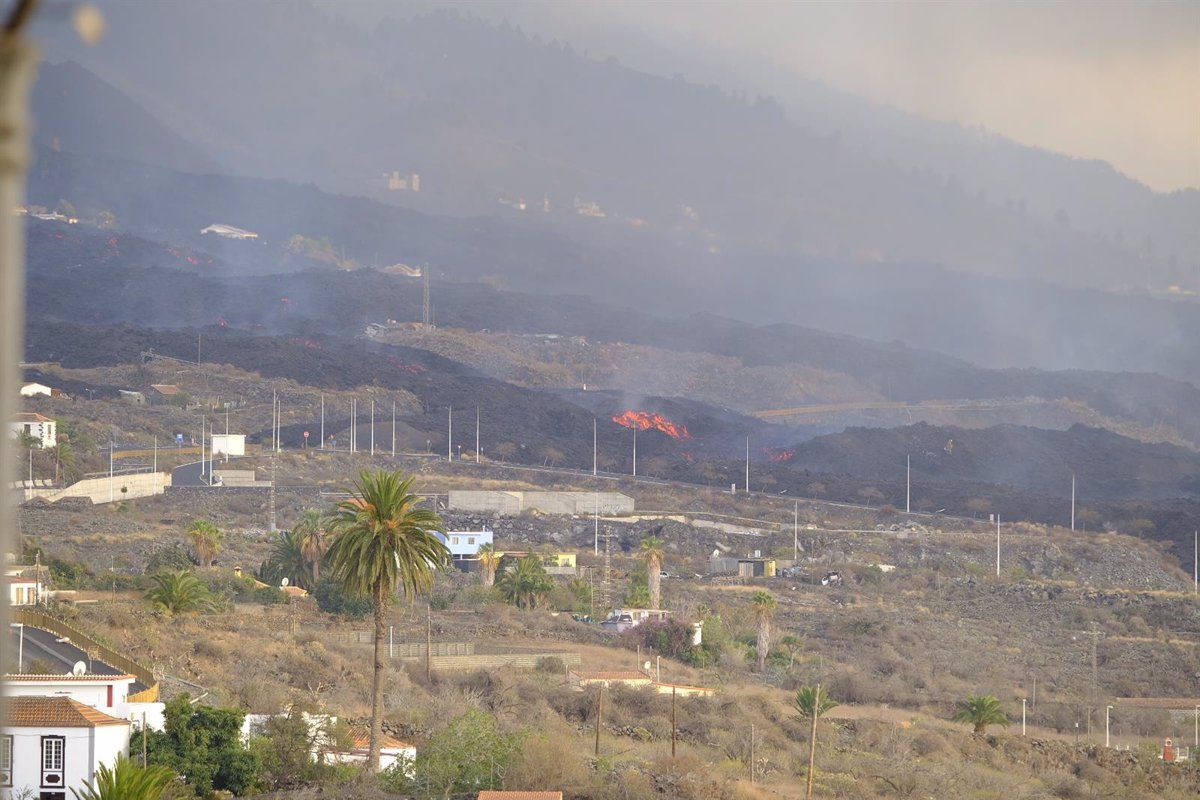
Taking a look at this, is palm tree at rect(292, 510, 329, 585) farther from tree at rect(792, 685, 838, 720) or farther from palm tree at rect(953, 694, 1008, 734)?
palm tree at rect(953, 694, 1008, 734)

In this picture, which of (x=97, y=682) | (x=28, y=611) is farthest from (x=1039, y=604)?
(x=97, y=682)

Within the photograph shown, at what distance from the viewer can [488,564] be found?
242 ft

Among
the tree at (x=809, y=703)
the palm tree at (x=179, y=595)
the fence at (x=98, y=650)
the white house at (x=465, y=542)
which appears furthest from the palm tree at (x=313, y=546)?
the fence at (x=98, y=650)

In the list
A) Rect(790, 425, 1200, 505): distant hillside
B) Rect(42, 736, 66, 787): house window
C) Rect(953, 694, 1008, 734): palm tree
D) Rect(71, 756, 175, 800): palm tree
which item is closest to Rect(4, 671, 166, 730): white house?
Rect(42, 736, 66, 787): house window

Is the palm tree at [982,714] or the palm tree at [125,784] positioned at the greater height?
the palm tree at [125,784]

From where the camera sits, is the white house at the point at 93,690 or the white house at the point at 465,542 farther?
the white house at the point at 465,542

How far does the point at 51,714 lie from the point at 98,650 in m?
8.29

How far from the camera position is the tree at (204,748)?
27.9m

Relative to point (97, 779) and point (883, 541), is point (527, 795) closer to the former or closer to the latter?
point (97, 779)

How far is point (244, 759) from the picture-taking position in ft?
94.6

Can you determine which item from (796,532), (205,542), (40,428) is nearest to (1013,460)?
(796,532)

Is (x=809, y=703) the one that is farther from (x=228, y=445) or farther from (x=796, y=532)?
(x=228, y=445)

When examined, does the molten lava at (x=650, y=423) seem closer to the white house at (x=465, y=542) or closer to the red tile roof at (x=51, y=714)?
the white house at (x=465, y=542)

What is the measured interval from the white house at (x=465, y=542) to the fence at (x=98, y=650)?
44.2 meters
